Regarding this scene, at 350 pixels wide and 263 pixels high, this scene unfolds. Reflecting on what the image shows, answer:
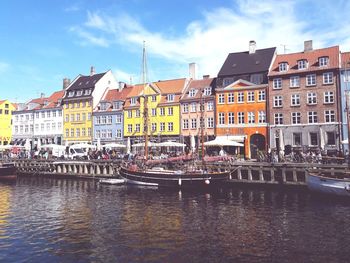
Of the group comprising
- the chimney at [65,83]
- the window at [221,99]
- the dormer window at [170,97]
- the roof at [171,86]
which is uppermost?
the chimney at [65,83]

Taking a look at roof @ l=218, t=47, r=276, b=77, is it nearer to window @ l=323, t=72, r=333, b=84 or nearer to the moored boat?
window @ l=323, t=72, r=333, b=84

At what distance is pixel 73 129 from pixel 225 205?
4980 cm

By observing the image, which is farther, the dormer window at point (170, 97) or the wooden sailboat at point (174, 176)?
the dormer window at point (170, 97)

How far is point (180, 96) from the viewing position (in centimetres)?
5719

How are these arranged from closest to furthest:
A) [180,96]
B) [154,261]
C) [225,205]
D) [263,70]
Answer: [154,261] < [225,205] < [263,70] < [180,96]

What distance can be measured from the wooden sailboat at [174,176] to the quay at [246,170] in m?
3.11

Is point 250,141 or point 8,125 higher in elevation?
point 8,125

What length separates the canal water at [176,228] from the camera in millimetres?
15250

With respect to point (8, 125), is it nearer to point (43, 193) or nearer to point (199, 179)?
point (43, 193)

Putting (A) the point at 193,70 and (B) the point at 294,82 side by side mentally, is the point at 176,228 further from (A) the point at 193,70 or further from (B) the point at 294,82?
(A) the point at 193,70

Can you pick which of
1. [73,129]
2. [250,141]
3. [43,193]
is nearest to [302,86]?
[250,141]

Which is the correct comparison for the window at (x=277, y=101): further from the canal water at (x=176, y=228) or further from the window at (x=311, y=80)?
the canal water at (x=176, y=228)

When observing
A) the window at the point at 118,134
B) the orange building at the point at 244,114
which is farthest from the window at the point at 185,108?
Answer: the window at the point at 118,134

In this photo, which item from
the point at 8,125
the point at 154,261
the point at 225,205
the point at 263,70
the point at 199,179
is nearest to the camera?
the point at 154,261
